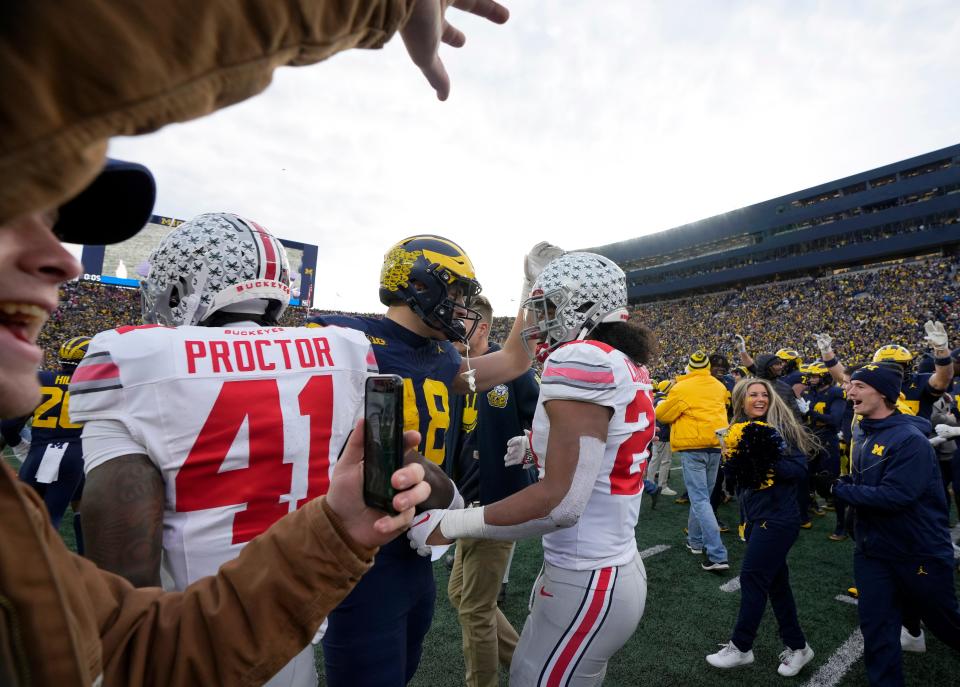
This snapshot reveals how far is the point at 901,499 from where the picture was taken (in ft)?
11.2

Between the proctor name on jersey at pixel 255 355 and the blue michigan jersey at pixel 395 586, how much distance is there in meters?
0.35

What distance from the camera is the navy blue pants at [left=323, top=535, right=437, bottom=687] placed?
2107 mm

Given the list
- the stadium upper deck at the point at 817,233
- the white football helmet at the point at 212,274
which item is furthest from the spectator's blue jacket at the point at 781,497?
the stadium upper deck at the point at 817,233

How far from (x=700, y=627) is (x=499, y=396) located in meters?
2.80

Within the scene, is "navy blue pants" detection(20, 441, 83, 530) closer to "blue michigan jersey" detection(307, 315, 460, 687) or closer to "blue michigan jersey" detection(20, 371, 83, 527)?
"blue michigan jersey" detection(20, 371, 83, 527)

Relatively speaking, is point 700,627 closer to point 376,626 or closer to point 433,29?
point 376,626

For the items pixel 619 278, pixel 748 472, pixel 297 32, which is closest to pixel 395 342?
pixel 619 278

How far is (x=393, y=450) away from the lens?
38.1 inches

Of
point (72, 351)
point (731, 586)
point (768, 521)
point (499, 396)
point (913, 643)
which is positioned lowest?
point (731, 586)

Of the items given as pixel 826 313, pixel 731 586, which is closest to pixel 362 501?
pixel 731 586

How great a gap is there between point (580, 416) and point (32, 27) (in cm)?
203

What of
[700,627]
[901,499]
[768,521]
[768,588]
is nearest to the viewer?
[901,499]

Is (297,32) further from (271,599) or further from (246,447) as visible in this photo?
(246,447)

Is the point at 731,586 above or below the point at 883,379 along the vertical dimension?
below
